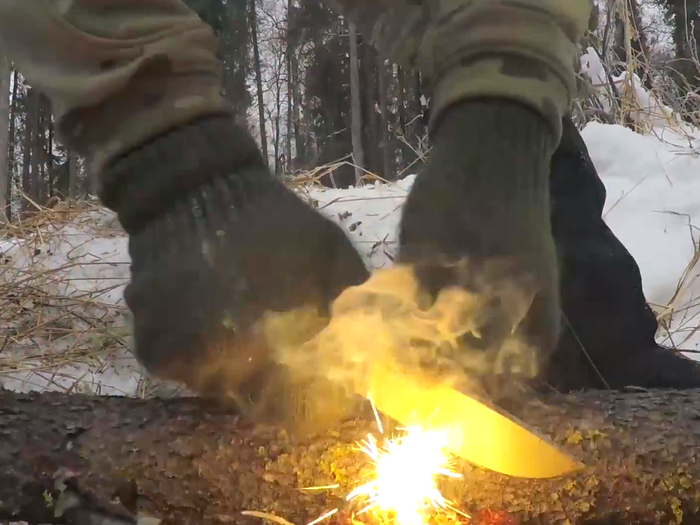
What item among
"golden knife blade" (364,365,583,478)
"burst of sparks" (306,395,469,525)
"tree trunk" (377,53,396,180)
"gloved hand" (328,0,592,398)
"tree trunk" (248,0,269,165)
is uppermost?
"tree trunk" (248,0,269,165)

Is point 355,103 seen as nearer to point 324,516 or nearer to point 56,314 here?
point 56,314

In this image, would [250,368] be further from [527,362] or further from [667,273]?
[667,273]

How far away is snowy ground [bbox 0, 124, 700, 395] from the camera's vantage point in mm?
1216

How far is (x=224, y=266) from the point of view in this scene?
583mm

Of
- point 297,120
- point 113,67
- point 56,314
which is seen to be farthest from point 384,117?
point 113,67

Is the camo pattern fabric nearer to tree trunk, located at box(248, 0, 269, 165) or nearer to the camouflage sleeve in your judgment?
the camouflage sleeve

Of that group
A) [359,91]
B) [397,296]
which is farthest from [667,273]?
[359,91]

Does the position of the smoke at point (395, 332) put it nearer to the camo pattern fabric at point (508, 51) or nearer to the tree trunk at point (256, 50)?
the camo pattern fabric at point (508, 51)

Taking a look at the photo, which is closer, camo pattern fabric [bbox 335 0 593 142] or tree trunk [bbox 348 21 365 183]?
camo pattern fabric [bbox 335 0 593 142]

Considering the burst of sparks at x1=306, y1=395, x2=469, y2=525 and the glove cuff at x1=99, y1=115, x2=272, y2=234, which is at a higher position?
the glove cuff at x1=99, y1=115, x2=272, y2=234

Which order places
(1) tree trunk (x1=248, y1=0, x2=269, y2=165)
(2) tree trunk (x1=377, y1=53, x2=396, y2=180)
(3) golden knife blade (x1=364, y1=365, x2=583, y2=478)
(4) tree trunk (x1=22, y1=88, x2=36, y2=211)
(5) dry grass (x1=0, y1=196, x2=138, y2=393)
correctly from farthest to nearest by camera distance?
(4) tree trunk (x1=22, y1=88, x2=36, y2=211) < (1) tree trunk (x1=248, y1=0, x2=269, y2=165) < (2) tree trunk (x1=377, y1=53, x2=396, y2=180) < (5) dry grass (x1=0, y1=196, x2=138, y2=393) < (3) golden knife blade (x1=364, y1=365, x2=583, y2=478)

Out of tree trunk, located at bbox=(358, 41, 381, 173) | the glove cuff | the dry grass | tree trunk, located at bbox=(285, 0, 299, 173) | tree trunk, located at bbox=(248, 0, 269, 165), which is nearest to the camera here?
the glove cuff

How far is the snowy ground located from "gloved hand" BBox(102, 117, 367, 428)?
0.56 metres

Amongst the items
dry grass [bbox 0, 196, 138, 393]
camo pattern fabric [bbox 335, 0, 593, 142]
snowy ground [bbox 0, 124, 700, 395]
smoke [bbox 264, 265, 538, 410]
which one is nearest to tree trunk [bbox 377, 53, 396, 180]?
snowy ground [bbox 0, 124, 700, 395]
